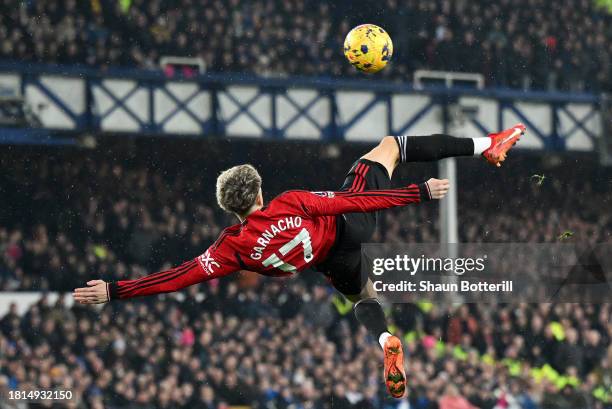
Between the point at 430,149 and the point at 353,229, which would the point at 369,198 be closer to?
the point at 353,229

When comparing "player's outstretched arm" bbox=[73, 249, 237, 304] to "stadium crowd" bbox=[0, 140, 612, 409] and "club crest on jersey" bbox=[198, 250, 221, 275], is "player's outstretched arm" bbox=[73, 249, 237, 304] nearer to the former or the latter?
"club crest on jersey" bbox=[198, 250, 221, 275]

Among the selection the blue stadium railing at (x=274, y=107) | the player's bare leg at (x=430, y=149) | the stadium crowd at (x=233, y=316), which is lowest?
the stadium crowd at (x=233, y=316)

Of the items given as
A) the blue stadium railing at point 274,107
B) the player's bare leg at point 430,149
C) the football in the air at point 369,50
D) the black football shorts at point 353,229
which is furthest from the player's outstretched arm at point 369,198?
the blue stadium railing at point 274,107

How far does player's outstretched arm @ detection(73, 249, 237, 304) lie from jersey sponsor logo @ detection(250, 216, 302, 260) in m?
0.25

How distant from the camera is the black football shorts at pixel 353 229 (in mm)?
7410

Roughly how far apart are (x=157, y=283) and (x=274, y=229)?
85 centimetres

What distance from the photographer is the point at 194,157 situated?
1856 centimetres

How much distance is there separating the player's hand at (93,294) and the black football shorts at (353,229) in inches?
63.6

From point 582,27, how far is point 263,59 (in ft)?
22.6

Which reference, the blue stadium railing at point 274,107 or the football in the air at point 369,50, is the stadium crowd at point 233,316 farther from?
the football in the air at point 369,50

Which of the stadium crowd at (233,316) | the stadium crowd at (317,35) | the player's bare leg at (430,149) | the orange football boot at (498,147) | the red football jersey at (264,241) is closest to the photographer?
the red football jersey at (264,241)

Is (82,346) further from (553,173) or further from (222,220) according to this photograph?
(553,173)

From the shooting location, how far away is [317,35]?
19.1 m

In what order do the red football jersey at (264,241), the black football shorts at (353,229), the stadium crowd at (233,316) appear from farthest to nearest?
the stadium crowd at (233,316) < the black football shorts at (353,229) < the red football jersey at (264,241)
